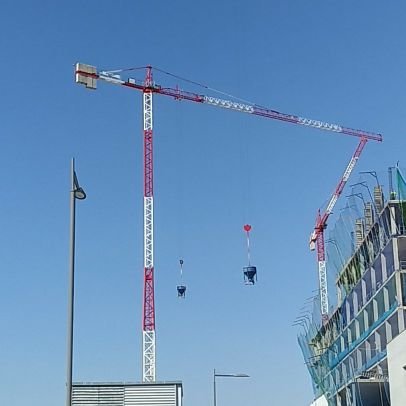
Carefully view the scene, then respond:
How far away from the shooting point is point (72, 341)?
21.8m

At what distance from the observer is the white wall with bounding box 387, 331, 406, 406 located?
141 feet

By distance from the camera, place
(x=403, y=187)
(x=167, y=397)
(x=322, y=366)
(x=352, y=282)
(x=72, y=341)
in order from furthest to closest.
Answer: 1. (x=322, y=366)
2. (x=352, y=282)
3. (x=403, y=187)
4. (x=167, y=397)
5. (x=72, y=341)

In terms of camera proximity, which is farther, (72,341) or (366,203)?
(366,203)

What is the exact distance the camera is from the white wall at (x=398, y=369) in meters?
43.1

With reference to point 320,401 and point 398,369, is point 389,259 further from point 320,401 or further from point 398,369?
point 320,401

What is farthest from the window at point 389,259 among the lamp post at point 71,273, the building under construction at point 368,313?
the lamp post at point 71,273

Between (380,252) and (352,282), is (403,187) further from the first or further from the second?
(352,282)

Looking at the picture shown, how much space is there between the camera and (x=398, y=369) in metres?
44.4

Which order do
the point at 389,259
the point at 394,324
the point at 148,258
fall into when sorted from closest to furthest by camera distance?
the point at 394,324
the point at 389,259
the point at 148,258

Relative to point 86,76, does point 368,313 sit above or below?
below

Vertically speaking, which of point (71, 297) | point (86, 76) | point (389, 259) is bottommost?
point (71, 297)

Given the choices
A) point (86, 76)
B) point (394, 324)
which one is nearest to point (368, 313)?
point (394, 324)

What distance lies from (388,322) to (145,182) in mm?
29672

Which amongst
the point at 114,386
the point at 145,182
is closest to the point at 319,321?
the point at 145,182
